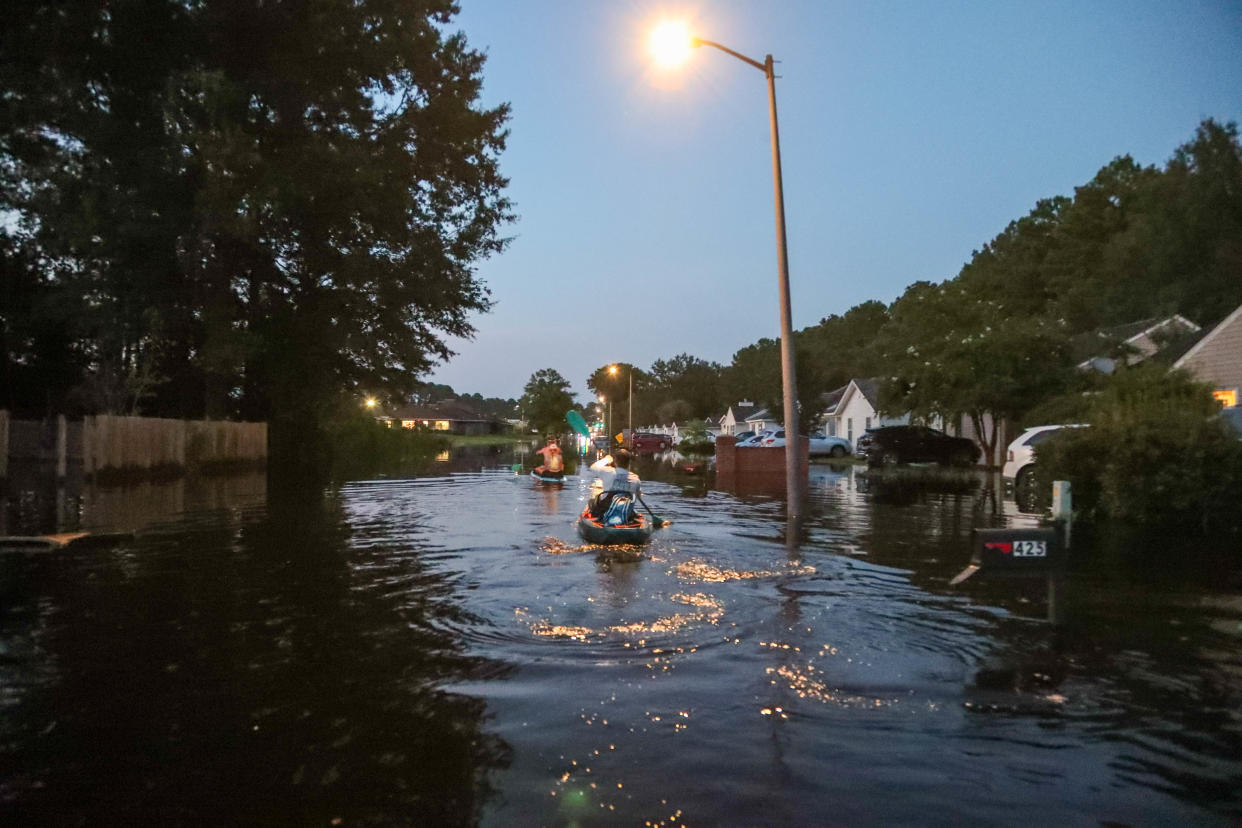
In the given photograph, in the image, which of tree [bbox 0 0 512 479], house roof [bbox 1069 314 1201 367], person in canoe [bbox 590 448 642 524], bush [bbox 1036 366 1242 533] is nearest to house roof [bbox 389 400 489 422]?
tree [bbox 0 0 512 479]

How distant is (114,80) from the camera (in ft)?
90.1

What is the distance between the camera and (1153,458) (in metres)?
14.2

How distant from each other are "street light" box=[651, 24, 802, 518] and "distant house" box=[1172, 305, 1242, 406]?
16.9 metres

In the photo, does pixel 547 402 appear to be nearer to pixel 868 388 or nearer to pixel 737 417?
pixel 737 417

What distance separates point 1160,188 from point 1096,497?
54.0 metres

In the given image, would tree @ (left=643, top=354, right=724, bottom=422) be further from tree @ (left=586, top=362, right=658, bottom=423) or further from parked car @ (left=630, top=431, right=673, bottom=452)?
parked car @ (left=630, top=431, right=673, bottom=452)

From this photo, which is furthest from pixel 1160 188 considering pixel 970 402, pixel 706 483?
pixel 706 483

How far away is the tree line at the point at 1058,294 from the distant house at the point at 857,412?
2305mm

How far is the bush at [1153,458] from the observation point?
45.4 ft

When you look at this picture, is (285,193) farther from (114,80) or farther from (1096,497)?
(1096,497)

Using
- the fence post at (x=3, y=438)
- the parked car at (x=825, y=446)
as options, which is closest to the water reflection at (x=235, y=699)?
the fence post at (x=3, y=438)

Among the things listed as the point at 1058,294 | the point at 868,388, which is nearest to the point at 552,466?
the point at 868,388

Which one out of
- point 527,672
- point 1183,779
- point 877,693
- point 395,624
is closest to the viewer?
point 1183,779

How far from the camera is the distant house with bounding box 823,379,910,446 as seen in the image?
5778 centimetres
